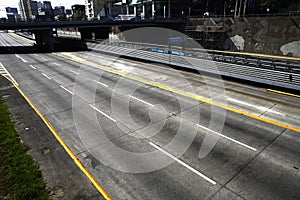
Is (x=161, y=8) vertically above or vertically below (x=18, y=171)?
above

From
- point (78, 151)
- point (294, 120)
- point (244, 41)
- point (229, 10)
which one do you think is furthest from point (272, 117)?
point (229, 10)

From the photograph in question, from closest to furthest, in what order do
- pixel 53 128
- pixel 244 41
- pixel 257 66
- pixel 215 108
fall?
pixel 53 128
pixel 215 108
pixel 257 66
pixel 244 41

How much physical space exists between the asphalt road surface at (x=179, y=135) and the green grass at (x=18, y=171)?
76.1 inches

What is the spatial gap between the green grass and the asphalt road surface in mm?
1934

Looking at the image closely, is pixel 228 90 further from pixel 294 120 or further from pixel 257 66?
pixel 294 120

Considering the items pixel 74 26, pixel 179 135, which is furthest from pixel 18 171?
pixel 74 26

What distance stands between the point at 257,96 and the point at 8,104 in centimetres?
2047

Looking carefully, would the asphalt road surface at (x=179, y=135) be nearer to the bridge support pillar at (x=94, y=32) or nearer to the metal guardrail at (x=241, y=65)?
the metal guardrail at (x=241, y=65)

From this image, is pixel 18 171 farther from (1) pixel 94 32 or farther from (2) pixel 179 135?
(1) pixel 94 32

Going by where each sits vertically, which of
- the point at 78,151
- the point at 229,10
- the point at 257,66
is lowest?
the point at 78,151

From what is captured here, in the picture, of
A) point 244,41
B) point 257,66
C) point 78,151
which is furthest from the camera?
point 244,41

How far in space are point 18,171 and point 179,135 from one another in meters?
7.79

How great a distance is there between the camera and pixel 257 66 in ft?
64.2

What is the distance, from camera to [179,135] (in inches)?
436
